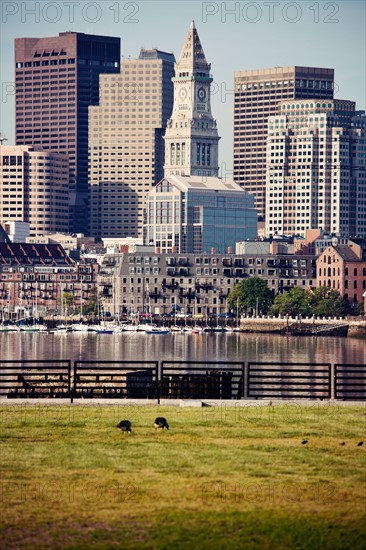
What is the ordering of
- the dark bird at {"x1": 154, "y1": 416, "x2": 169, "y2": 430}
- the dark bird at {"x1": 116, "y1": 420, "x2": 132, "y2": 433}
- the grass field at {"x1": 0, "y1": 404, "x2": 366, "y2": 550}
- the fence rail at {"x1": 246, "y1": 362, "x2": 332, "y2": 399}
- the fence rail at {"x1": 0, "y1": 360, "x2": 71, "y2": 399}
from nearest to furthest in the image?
1. the grass field at {"x1": 0, "y1": 404, "x2": 366, "y2": 550}
2. the dark bird at {"x1": 116, "y1": 420, "x2": 132, "y2": 433}
3. the dark bird at {"x1": 154, "y1": 416, "x2": 169, "y2": 430}
4. the fence rail at {"x1": 0, "y1": 360, "x2": 71, "y2": 399}
5. the fence rail at {"x1": 246, "y1": 362, "x2": 332, "y2": 399}

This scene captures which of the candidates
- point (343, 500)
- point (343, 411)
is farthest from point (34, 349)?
point (343, 500)

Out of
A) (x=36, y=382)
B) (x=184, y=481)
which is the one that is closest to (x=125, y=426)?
(x=184, y=481)

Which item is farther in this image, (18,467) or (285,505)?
(18,467)

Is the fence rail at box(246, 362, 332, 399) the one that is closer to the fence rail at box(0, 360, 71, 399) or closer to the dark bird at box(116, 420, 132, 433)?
the fence rail at box(0, 360, 71, 399)

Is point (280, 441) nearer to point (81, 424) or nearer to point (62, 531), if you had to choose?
point (81, 424)

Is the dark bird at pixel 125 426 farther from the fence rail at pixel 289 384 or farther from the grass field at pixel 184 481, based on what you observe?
the fence rail at pixel 289 384

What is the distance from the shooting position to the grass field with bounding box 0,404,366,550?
117ft

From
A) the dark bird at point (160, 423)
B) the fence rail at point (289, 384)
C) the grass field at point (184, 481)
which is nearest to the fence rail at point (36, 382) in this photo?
the grass field at point (184, 481)

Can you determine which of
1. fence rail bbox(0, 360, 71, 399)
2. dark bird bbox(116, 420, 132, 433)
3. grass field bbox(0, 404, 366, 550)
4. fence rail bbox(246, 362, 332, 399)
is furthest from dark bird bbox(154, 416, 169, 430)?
fence rail bbox(0, 360, 71, 399)

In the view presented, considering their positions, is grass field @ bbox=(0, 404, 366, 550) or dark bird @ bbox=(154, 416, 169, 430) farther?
dark bird @ bbox=(154, 416, 169, 430)

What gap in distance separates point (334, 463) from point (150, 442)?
556cm

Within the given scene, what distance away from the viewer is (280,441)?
45.6 metres

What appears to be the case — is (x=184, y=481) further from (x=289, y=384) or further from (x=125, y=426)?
(x=289, y=384)

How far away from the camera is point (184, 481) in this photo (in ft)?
131
